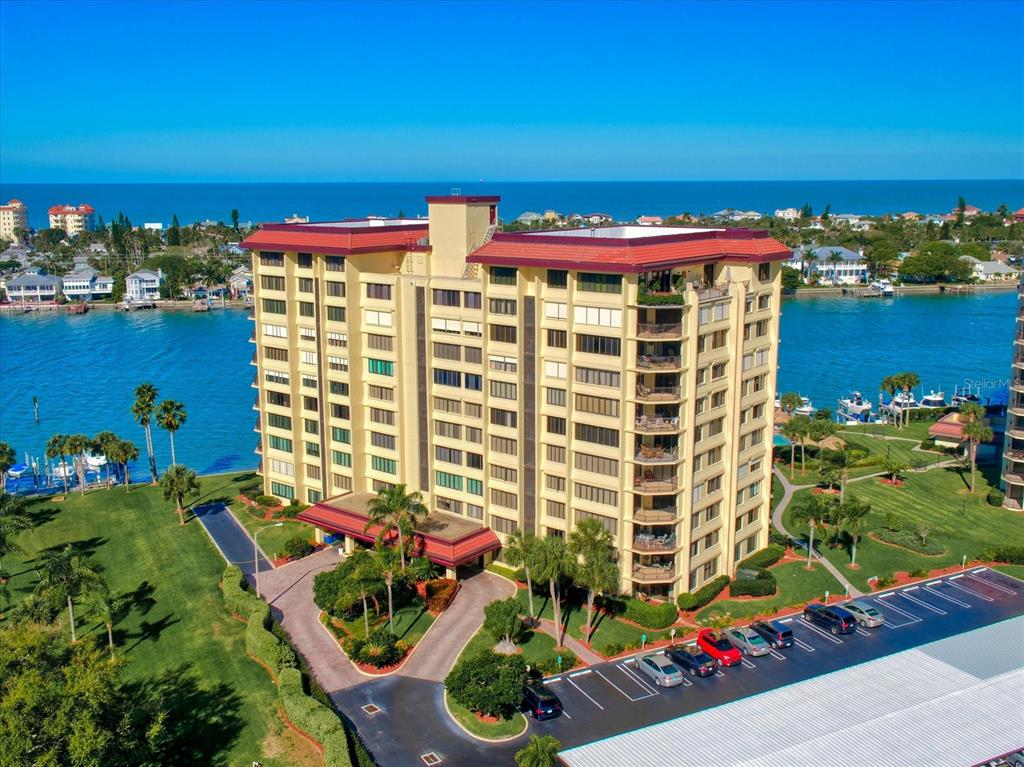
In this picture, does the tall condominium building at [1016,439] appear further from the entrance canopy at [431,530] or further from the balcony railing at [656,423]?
the entrance canopy at [431,530]

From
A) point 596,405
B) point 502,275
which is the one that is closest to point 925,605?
point 596,405

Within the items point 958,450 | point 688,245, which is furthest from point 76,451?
point 958,450

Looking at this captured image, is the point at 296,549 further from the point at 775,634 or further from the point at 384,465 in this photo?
the point at 775,634

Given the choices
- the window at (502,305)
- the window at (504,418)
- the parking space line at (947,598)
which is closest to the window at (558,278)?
the window at (502,305)

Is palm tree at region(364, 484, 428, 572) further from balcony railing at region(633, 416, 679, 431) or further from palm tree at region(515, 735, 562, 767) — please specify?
palm tree at region(515, 735, 562, 767)

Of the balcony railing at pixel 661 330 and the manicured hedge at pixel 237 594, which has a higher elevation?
the balcony railing at pixel 661 330

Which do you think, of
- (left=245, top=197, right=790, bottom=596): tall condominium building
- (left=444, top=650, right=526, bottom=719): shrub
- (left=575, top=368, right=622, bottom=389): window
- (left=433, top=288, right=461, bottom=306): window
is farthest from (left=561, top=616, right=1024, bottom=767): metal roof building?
(left=433, top=288, right=461, bottom=306): window
